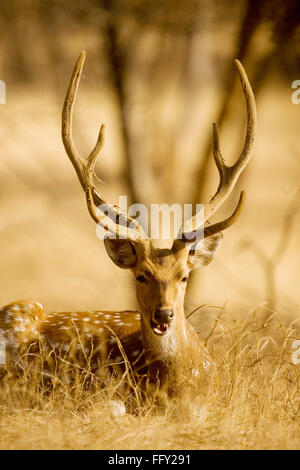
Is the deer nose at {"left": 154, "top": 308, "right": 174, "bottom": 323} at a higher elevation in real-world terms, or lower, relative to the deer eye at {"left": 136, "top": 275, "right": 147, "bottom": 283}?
lower

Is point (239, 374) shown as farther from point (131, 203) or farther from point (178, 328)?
point (131, 203)

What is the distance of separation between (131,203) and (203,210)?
261 centimetres

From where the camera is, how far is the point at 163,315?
4.84 m

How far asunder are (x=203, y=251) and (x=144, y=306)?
1.84 ft

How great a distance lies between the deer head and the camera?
16.4 feet

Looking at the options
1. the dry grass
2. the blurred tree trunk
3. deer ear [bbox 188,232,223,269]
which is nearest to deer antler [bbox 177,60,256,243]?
deer ear [bbox 188,232,223,269]
